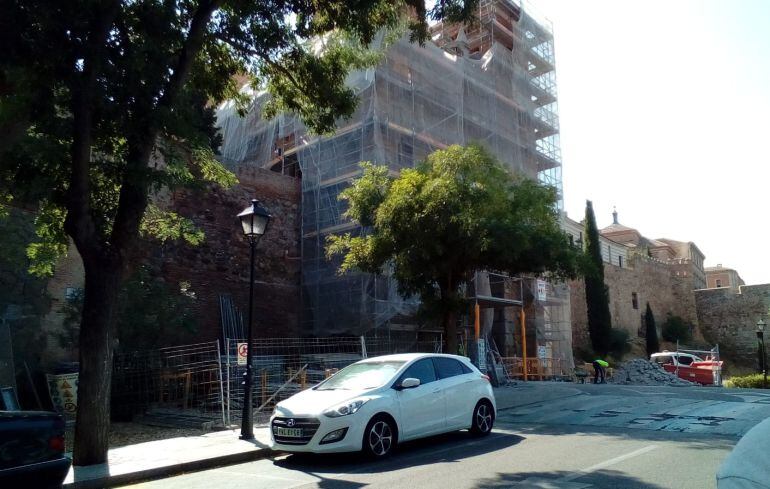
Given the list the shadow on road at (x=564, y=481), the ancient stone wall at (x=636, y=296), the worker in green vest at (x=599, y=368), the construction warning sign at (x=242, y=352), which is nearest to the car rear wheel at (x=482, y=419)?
the shadow on road at (x=564, y=481)

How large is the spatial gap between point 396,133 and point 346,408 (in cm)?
1702

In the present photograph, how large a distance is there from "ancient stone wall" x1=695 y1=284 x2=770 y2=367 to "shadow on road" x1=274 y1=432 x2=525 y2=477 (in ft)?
157

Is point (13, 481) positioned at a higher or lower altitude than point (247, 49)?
lower

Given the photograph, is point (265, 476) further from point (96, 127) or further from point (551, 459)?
point (96, 127)

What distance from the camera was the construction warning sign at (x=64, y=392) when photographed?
50.2 feet

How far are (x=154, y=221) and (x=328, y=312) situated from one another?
13.4 meters

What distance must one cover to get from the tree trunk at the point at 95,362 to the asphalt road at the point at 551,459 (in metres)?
1.29

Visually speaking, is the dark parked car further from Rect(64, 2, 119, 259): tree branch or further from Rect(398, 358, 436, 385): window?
Rect(398, 358, 436, 385): window

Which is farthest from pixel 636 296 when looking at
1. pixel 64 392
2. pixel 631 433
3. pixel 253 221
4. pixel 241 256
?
pixel 253 221

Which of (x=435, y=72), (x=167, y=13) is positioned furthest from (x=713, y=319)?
(x=167, y=13)

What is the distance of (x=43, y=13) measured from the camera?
8.90 metres

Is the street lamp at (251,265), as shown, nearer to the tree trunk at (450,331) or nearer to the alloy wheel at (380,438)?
the alloy wheel at (380,438)

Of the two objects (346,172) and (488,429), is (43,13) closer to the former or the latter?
(488,429)

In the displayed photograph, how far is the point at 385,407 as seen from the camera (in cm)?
876
